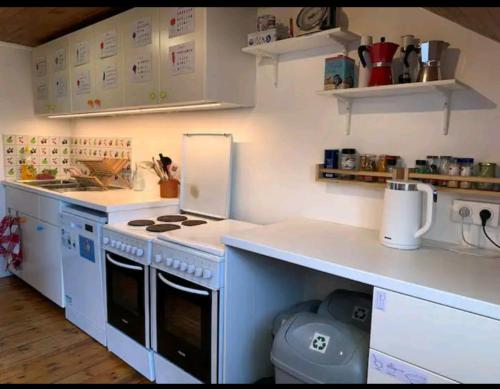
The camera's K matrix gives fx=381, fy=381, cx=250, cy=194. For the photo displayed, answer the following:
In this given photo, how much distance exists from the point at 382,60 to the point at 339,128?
41cm

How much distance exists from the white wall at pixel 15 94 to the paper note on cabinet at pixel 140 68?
1.78 meters

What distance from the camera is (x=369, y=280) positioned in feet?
4.02

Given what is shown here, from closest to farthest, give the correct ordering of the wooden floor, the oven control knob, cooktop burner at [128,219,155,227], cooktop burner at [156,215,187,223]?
the oven control knob < the wooden floor < cooktop burner at [128,219,155,227] < cooktop burner at [156,215,187,223]

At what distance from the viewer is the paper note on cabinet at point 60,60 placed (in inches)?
120

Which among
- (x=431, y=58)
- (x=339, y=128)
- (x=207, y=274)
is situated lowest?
(x=207, y=274)

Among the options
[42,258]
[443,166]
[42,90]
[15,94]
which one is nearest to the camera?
[443,166]

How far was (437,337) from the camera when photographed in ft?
3.59

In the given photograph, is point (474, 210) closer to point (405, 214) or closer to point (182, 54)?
point (405, 214)

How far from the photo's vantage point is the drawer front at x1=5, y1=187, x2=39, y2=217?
118 inches

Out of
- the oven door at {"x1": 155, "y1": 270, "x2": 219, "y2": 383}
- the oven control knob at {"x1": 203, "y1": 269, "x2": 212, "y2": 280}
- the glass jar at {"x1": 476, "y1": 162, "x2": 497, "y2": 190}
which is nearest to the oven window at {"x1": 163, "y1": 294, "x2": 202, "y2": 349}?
the oven door at {"x1": 155, "y1": 270, "x2": 219, "y2": 383}

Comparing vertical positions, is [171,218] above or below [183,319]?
above

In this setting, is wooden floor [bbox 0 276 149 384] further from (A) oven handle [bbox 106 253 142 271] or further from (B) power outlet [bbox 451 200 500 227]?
(B) power outlet [bbox 451 200 500 227]

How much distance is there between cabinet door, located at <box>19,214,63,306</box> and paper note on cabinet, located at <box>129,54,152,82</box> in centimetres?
125

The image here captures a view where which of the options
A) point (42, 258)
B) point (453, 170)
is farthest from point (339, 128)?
point (42, 258)
